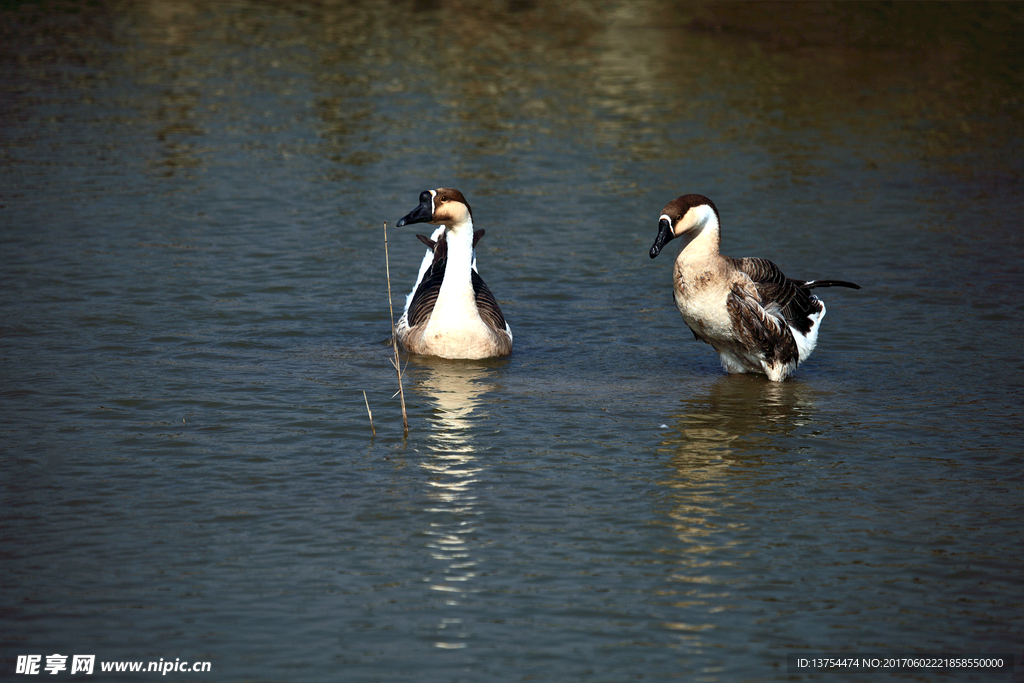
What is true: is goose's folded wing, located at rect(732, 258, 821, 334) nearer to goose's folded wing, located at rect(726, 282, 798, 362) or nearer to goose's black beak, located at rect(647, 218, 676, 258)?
goose's folded wing, located at rect(726, 282, 798, 362)

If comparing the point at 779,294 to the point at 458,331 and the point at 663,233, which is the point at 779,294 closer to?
the point at 663,233

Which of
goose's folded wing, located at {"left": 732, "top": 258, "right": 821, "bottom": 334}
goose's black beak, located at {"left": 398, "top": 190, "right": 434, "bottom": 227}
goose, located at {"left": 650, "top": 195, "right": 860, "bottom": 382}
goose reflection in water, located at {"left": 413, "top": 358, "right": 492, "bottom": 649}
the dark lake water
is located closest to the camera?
the dark lake water

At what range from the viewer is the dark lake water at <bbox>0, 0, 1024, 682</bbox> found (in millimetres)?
6656

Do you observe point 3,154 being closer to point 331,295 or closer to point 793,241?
point 331,295

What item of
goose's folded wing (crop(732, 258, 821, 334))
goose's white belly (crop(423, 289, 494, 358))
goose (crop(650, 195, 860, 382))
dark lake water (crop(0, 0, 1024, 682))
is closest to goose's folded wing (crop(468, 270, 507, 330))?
goose's white belly (crop(423, 289, 494, 358))

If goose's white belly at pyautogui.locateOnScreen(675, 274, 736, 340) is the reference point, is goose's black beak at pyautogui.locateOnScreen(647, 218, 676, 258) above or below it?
above

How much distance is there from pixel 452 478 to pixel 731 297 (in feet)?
11.3

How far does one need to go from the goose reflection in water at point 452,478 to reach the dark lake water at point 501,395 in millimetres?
33

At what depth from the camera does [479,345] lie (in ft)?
38.3

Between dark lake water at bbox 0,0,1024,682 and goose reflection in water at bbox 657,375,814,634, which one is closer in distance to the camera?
dark lake water at bbox 0,0,1024,682

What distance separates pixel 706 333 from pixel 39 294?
7.29 m

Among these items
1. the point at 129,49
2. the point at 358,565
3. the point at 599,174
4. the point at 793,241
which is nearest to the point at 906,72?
the point at 599,174

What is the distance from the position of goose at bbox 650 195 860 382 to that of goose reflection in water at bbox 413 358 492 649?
211 centimetres

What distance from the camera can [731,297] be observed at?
10625 millimetres
